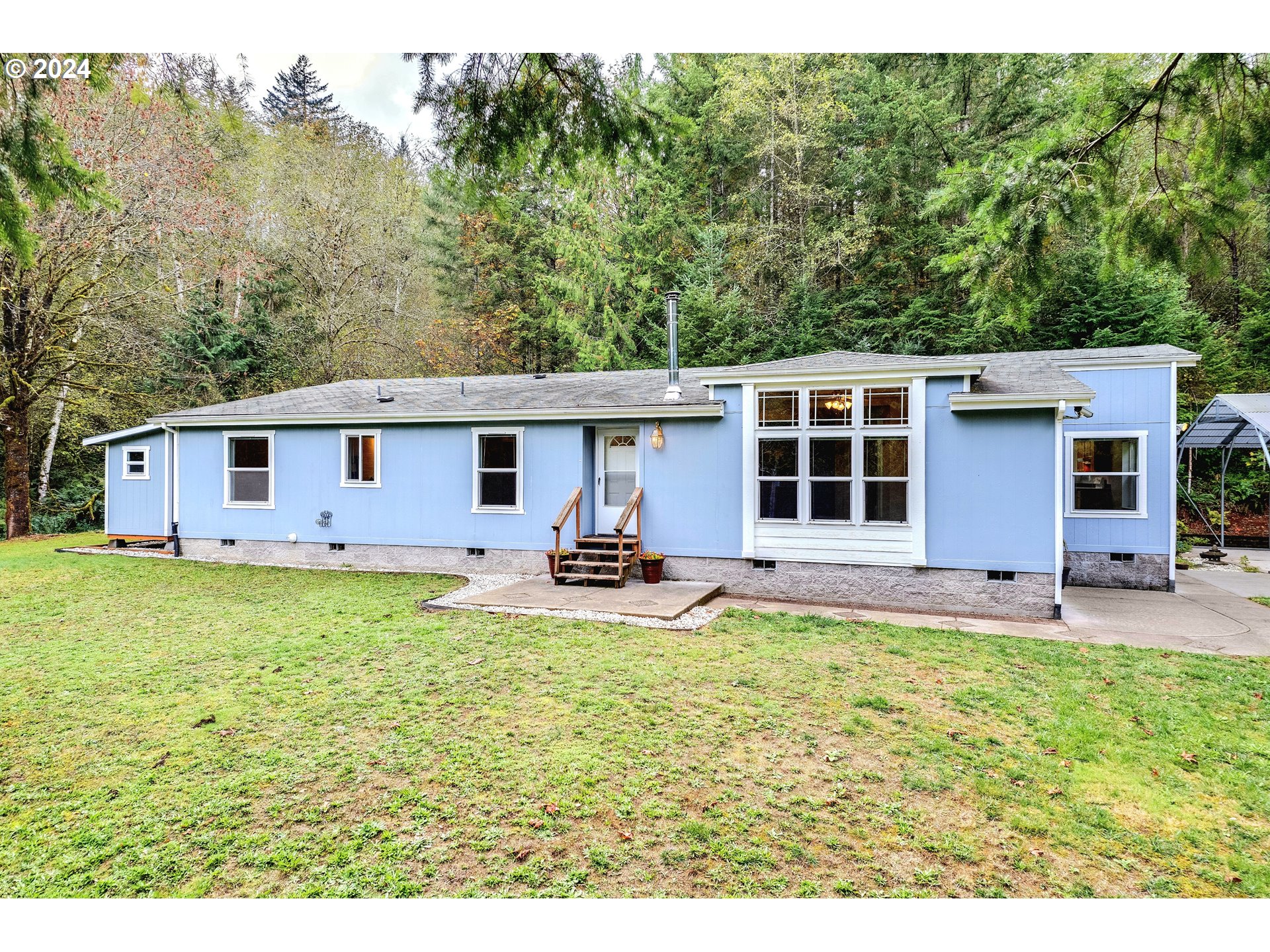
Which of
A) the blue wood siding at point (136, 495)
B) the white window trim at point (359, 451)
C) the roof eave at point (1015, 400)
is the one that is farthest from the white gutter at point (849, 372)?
the blue wood siding at point (136, 495)

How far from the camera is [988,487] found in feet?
22.5

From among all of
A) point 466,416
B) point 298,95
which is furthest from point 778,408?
point 298,95

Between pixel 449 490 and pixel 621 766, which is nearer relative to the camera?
pixel 621 766

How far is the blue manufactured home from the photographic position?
690cm

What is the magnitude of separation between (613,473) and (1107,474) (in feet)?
22.8

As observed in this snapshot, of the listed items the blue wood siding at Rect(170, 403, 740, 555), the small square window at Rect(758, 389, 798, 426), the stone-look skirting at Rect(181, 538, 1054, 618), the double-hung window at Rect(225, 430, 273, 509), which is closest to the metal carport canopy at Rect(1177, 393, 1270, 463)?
the stone-look skirting at Rect(181, 538, 1054, 618)

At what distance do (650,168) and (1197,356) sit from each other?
8084 millimetres

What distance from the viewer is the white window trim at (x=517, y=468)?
8.94 m

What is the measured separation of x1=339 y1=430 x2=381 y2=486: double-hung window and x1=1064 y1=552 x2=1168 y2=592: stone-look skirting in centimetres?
1050

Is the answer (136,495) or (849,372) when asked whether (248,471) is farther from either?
(849,372)

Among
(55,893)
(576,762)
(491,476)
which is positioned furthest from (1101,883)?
(491,476)

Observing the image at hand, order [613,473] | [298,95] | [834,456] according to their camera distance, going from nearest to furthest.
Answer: [298,95], [834,456], [613,473]

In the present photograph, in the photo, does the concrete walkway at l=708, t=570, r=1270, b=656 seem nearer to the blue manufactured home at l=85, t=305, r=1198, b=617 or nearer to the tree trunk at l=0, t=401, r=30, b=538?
the blue manufactured home at l=85, t=305, r=1198, b=617

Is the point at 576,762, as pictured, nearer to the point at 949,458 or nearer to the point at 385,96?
the point at 385,96
